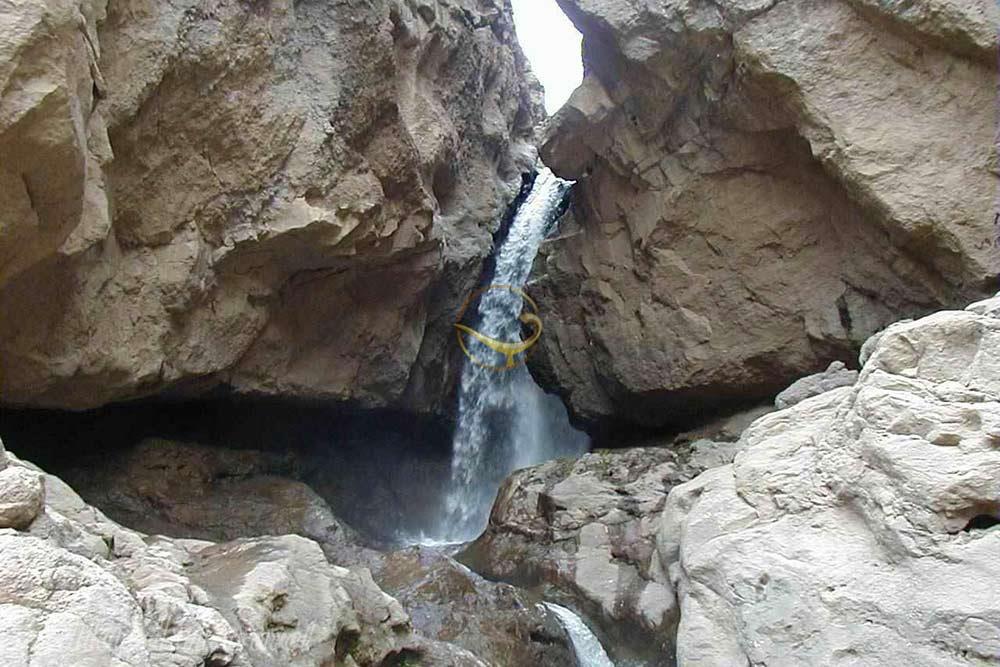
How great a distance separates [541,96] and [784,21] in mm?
11661

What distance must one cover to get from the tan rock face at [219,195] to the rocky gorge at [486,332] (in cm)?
4

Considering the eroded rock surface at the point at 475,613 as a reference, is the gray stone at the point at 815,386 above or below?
above

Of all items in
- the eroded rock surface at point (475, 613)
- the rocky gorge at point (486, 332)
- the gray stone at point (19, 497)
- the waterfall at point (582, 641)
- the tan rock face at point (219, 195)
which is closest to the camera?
the gray stone at point (19, 497)

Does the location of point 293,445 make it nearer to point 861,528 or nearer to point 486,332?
point 486,332

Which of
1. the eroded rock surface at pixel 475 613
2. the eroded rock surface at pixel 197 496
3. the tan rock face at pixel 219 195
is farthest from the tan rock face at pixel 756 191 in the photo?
the eroded rock surface at pixel 197 496

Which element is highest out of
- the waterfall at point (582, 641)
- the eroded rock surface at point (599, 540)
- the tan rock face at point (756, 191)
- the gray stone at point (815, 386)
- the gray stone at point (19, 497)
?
the tan rock face at point (756, 191)

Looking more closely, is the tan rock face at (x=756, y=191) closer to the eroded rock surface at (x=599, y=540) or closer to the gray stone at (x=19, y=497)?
the eroded rock surface at (x=599, y=540)

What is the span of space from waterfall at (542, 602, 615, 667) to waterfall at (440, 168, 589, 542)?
6041 millimetres

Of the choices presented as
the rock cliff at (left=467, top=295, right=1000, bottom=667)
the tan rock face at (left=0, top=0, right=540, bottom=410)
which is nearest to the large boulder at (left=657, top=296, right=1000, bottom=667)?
the rock cliff at (left=467, top=295, right=1000, bottom=667)

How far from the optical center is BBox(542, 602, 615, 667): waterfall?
275 inches

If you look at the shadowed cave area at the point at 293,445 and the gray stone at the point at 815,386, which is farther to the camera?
the shadowed cave area at the point at 293,445

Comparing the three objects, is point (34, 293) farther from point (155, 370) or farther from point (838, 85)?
point (838, 85)

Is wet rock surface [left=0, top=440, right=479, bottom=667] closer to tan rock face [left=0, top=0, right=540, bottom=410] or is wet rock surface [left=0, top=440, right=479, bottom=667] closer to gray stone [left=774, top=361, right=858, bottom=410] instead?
tan rock face [left=0, top=0, right=540, bottom=410]

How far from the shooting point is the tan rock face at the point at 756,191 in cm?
859
